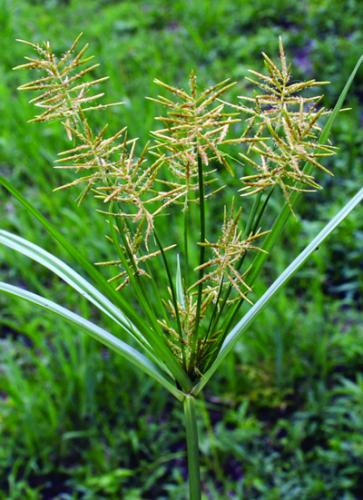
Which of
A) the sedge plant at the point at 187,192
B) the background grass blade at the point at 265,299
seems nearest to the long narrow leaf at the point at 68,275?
the sedge plant at the point at 187,192

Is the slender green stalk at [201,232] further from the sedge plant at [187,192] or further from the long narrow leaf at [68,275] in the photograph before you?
the long narrow leaf at [68,275]

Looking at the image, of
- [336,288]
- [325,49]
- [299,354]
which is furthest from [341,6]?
[299,354]

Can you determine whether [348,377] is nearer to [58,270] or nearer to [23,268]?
[23,268]

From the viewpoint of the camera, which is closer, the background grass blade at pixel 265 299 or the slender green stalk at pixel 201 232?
the slender green stalk at pixel 201 232

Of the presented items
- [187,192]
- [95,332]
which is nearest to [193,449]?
[95,332]

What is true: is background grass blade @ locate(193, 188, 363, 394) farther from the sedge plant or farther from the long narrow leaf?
the long narrow leaf

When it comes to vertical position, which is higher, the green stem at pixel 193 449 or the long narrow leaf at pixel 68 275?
the long narrow leaf at pixel 68 275

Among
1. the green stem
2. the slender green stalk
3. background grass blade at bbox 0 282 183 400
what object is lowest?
the green stem

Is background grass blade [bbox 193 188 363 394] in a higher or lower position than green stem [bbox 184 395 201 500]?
higher

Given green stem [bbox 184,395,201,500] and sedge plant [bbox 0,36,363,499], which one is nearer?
sedge plant [bbox 0,36,363,499]

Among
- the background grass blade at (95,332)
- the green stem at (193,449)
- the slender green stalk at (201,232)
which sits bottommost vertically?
the green stem at (193,449)

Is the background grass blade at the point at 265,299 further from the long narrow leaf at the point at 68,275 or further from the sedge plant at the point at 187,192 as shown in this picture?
the long narrow leaf at the point at 68,275

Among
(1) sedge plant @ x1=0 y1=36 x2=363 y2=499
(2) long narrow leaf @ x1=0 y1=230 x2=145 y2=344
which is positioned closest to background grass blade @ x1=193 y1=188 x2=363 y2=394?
(1) sedge plant @ x1=0 y1=36 x2=363 y2=499
